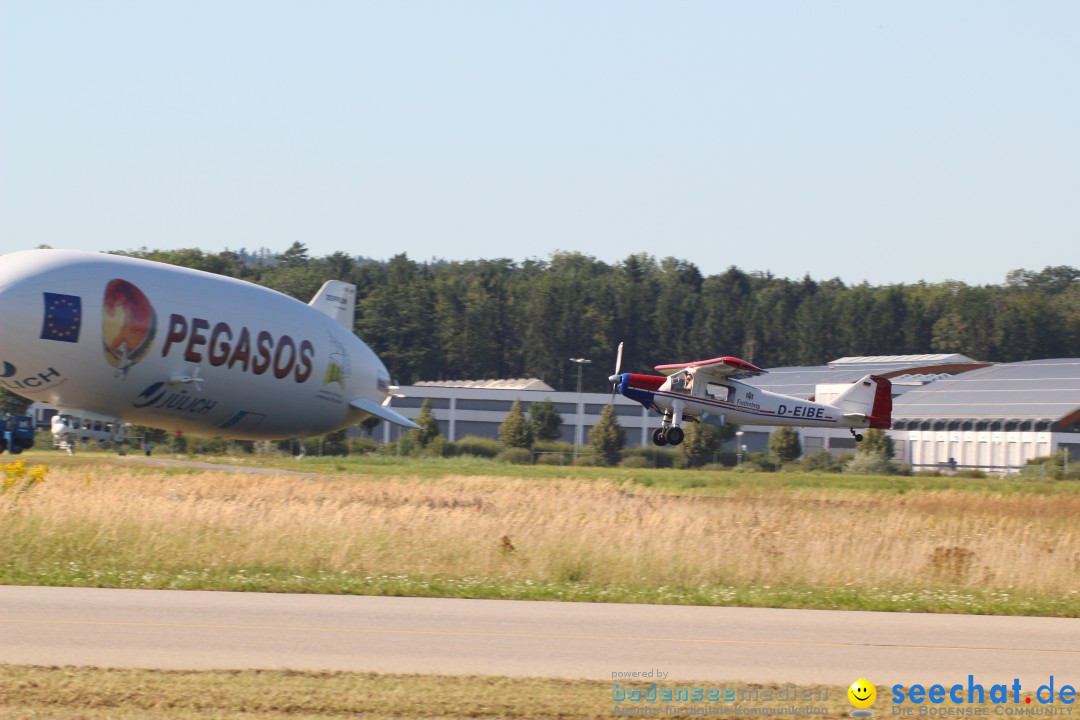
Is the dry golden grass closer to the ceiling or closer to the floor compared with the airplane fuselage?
closer to the floor

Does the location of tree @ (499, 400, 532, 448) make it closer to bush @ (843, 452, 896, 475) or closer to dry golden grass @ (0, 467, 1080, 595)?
bush @ (843, 452, 896, 475)

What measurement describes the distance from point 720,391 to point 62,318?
23.2m

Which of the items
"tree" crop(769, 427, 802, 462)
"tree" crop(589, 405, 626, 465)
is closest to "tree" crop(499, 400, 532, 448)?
"tree" crop(589, 405, 626, 465)

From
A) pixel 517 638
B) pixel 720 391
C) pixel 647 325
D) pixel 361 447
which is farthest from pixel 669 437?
pixel 647 325

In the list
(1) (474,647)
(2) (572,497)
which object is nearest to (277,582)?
(1) (474,647)

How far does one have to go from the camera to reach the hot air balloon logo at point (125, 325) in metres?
41.4

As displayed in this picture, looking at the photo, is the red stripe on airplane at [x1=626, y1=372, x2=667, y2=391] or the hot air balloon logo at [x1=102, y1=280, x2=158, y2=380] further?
the red stripe on airplane at [x1=626, y1=372, x2=667, y2=391]

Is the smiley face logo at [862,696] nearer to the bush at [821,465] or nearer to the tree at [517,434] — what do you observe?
the bush at [821,465]

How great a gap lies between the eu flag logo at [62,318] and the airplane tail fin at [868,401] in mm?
28443

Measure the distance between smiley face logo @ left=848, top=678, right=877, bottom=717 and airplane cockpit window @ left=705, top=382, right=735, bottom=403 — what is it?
38149 mm

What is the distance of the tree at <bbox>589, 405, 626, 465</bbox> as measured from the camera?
7638 cm

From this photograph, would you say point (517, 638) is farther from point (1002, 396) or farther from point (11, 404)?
point (1002, 396)

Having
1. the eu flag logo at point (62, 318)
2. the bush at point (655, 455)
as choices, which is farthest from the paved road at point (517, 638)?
the bush at point (655, 455)

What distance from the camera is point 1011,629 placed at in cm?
1605
